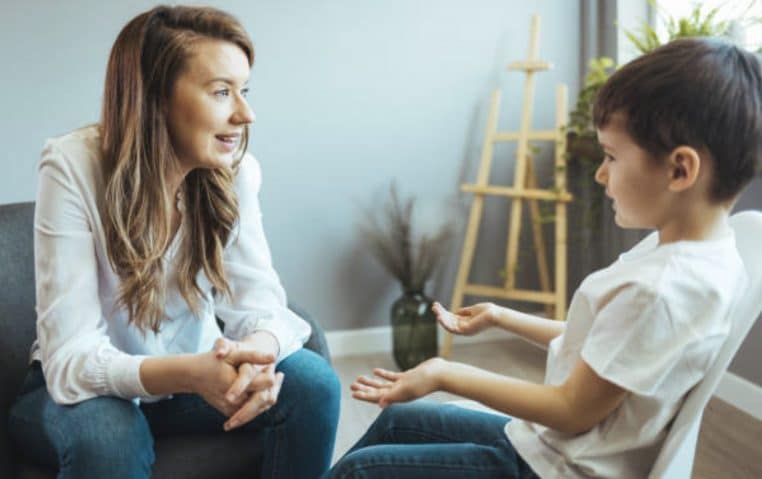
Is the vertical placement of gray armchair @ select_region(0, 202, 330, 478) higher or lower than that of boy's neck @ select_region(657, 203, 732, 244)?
lower

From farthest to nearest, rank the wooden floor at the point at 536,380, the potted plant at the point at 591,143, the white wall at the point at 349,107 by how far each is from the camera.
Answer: the white wall at the point at 349,107 → the potted plant at the point at 591,143 → the wooden floor at the point at 536,380

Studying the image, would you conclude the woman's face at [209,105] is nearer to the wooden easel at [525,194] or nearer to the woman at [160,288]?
the woman at [160,288]

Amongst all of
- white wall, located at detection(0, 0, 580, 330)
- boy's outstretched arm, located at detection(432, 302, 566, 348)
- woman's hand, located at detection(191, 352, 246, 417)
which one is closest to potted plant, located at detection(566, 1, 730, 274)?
white wall, located at detection(0, 0, 580, 330)

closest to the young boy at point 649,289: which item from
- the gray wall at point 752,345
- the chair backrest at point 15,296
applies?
the chair backrest at point 15,296

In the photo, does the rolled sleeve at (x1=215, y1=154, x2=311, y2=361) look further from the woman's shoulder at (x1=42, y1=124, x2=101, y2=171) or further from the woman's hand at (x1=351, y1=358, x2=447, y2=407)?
the woman's hand at (x1=351, y1=358, x2=447, y2=407)

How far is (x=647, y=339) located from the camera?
95 cm

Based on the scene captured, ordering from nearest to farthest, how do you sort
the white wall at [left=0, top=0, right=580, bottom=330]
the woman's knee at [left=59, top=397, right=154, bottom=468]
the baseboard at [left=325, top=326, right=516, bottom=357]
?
the woman's knee at [left=59, top=397, right=154, bottom=468] < the white wall at [left=0, top=0, right=580, bottom=330] < the baseboard at [left=325, top=326, right=516, bottom=357]

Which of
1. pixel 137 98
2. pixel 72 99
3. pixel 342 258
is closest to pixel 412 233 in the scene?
pixel 342 258

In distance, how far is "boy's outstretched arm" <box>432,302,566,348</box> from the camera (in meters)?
1.27

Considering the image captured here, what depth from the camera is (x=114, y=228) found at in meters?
1.39

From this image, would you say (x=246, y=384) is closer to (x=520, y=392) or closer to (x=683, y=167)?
(x=520, y=392)

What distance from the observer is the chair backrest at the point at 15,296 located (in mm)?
1474

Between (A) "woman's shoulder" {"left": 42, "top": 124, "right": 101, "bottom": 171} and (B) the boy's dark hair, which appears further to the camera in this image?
(A) "woman's shoulder" {"left": 42, "top": 124, "right": 101, "bottom": 171}

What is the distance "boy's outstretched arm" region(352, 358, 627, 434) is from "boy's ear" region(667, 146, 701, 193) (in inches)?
10.3
